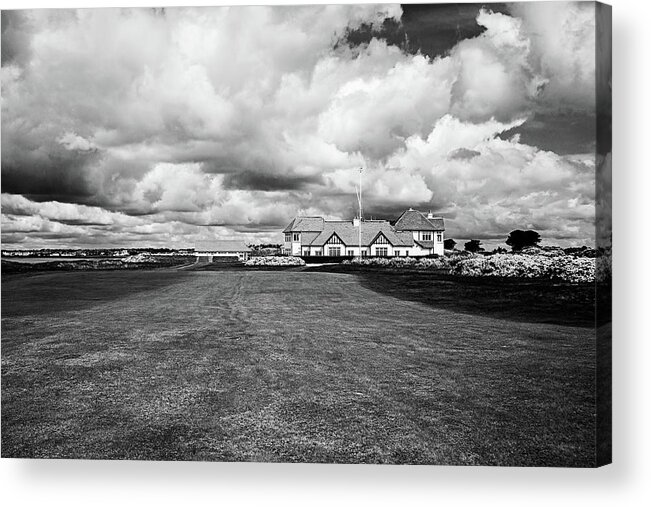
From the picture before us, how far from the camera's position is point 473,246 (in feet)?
18.5

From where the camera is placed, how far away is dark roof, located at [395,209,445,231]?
5730 millimetres

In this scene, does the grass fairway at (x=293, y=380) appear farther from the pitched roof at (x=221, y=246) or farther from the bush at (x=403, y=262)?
the pitched roof at (x=221, y=246)

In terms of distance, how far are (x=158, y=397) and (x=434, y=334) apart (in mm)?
2480

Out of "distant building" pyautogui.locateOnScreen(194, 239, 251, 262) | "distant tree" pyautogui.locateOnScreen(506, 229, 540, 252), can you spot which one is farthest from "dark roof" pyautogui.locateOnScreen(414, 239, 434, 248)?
"distant building" pyautogui.locateOnScreen(194, 239, 251, 262)

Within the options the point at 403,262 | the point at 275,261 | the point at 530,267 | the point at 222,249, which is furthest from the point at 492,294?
the point at 222,249

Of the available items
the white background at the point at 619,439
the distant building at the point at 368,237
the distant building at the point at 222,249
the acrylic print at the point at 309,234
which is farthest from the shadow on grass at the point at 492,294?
the distant building at the point at 222,249

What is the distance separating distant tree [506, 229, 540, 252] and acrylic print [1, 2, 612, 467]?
21mm

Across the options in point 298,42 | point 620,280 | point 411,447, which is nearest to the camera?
point 411,447

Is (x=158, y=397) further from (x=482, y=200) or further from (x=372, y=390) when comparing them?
(x=482, y=200)

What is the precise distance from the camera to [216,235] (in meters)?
6.28

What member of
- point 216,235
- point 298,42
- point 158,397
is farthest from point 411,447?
point 298,42

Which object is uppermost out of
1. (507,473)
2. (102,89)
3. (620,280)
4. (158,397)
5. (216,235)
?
(102,89)

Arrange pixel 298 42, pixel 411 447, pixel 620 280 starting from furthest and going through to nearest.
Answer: pixel 298 42 → pixel 620 280 → pixel 411 447

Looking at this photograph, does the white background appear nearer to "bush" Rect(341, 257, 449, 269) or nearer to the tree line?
the tree line
